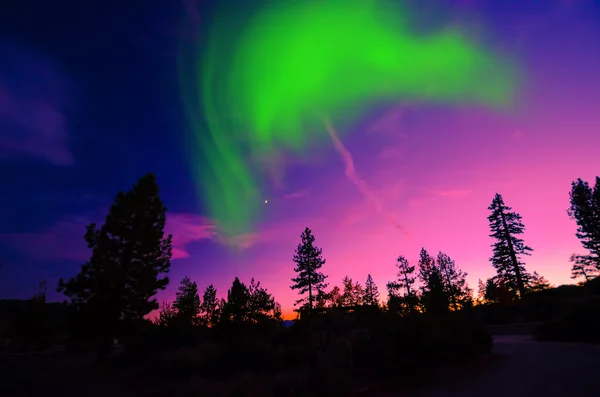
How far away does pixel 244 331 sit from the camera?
20.6 m

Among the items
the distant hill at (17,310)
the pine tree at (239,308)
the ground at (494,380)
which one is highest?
the distant hill at (17,310)

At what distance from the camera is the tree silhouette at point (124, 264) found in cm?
2434

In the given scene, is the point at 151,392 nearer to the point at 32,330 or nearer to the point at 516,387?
the point at 516,387

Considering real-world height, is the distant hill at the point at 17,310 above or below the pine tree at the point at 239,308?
above

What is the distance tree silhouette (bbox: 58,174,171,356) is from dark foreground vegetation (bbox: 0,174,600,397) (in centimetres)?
8

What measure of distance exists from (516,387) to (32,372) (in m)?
24.0

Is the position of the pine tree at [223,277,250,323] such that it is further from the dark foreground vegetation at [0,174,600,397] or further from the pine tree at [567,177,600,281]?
the pine tree at [567,177,600,281]

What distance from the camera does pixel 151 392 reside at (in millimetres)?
11156

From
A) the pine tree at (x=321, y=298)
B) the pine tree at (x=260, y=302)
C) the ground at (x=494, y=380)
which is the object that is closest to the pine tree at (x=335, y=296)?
the pine tree at (x=321, y=298)

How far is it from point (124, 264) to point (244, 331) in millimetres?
11963

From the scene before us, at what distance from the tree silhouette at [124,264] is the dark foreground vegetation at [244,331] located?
0.08 meters

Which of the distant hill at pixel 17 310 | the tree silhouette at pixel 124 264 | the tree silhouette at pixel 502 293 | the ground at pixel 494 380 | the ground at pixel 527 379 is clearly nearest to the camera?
the ground at pixel 527 379

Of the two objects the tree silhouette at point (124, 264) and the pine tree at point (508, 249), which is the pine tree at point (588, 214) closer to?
the pine tree at point (508, 249)

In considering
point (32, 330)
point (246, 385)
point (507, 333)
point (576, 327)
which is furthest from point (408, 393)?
point (32, 330)
